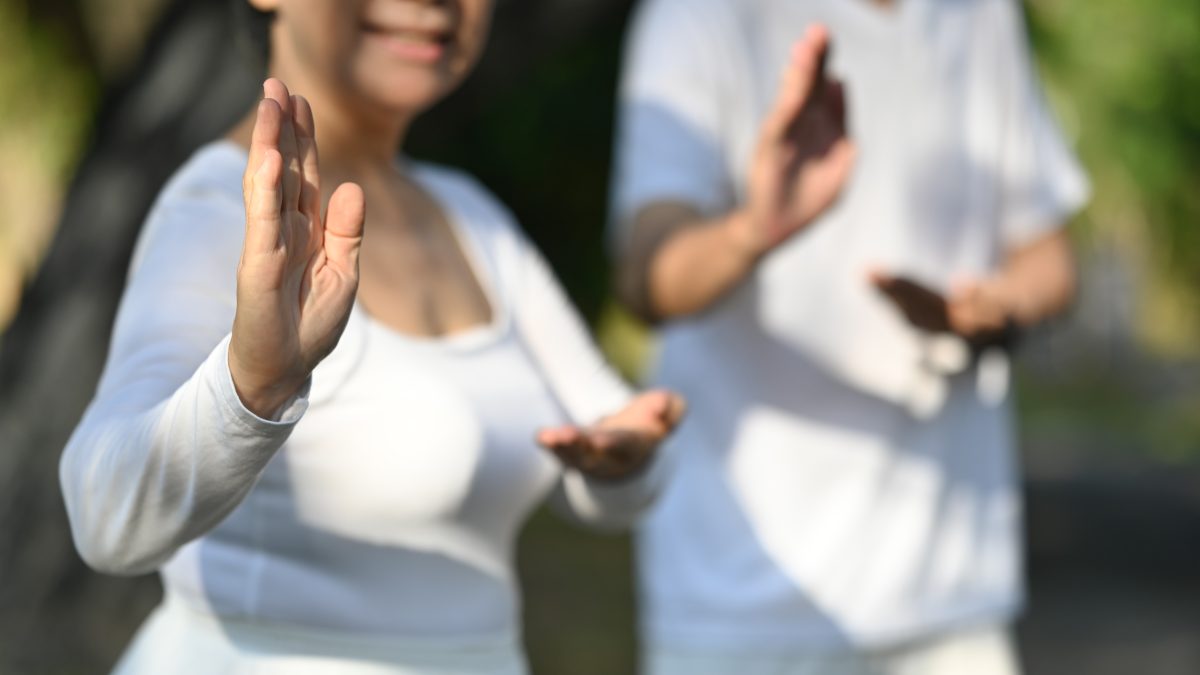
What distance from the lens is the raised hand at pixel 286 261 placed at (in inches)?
57.2

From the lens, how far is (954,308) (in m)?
2.69

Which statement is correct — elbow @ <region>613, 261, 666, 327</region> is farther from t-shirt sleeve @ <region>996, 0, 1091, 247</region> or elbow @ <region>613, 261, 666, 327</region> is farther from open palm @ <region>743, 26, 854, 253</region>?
t-shirt sleeve @ <region>996, 0, 1091, 247</region>

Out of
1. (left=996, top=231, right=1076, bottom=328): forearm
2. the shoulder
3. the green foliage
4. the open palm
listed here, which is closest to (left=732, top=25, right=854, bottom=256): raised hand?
the open palm

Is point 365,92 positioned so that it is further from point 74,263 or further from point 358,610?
point 74,263

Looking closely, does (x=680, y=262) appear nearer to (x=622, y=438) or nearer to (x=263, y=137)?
(x=622, y=438)

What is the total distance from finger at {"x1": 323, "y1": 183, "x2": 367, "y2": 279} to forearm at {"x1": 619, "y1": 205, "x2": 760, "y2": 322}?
0.99 metres

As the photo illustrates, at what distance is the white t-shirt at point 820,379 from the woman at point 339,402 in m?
0.60

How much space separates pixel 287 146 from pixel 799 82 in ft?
3.24

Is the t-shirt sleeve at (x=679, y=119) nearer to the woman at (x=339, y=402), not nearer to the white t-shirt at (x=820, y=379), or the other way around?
the white t-shirt at (x=820, y=379)

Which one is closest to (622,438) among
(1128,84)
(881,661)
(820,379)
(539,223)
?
(820,379)

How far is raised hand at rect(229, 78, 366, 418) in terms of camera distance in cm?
145

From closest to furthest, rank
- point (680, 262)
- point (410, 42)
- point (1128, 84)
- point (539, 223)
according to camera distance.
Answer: point (410, 42) → point (680, 262) → point (1128, 84) → point (539, 223)

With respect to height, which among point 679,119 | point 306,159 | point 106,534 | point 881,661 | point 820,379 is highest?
point 306,159

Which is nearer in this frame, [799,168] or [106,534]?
[106,534]
